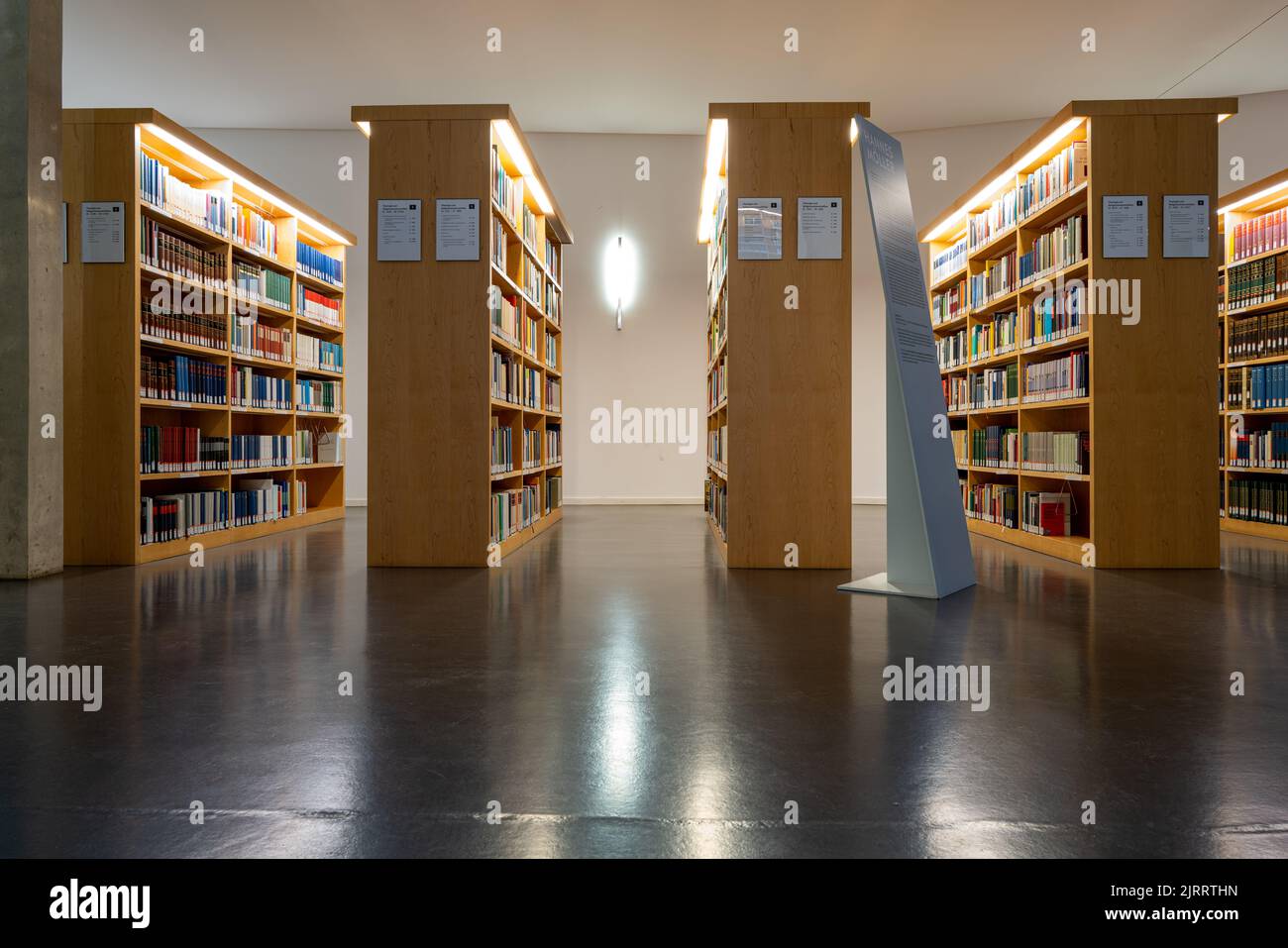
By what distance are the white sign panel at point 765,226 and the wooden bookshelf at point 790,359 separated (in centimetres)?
4

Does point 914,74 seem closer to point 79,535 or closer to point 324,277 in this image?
point 324,277

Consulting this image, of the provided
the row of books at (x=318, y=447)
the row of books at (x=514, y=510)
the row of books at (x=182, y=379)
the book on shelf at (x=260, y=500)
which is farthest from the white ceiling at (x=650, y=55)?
the row of books at (x=514, y=510)

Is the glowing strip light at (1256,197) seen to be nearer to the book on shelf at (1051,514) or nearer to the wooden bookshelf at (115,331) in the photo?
the book on shelf at (1051,514)

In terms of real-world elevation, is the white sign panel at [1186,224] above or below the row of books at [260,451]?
above

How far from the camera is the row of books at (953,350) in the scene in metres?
7.75

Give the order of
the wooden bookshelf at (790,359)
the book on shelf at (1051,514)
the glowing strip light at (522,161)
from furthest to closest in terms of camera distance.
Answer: the book on shelf at (1051,514)
the glowing strip light at (522,161)
the wooden bookshelf at (790,359)

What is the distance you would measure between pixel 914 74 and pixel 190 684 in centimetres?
878

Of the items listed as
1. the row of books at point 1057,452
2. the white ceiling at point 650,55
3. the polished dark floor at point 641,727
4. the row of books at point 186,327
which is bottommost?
the polished dark floor at point 641,727

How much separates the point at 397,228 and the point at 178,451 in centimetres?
217

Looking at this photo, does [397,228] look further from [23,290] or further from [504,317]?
[23,290]

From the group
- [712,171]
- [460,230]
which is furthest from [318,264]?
[712,171]

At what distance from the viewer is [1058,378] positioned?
564cm

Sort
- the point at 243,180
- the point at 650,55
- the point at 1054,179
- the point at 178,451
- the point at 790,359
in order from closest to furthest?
the point at 790,359
the point at 1054,179
the point at 178,451
the point at 243,180
the point at 650,55

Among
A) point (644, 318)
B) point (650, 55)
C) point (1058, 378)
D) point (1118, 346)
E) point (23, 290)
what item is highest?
point (650, 55)
